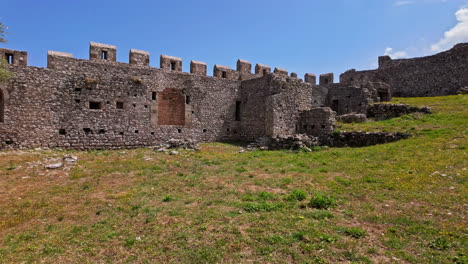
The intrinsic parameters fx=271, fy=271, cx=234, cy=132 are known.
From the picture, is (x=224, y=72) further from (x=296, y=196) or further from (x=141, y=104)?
(x=296, y=196)

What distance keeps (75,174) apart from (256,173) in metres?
8.32

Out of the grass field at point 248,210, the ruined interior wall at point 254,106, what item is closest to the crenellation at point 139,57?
the ruined interior wall at point 254,106

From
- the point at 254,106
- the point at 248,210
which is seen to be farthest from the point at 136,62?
the point at 248,210

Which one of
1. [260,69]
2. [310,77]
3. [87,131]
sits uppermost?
[310,77]

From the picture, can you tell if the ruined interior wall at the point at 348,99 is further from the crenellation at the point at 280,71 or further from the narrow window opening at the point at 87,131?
the narrow window opening at the point at 87,131

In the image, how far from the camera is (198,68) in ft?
79.8

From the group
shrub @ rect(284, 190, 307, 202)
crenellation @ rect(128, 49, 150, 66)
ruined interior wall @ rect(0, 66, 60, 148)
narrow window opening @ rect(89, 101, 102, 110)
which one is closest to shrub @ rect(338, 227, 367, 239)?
shrub @ rect(284, 190, 307, 202)

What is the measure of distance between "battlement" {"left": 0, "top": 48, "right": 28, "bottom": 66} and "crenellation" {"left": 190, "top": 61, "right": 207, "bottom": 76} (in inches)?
464

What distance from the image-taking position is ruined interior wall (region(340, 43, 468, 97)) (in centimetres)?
3177

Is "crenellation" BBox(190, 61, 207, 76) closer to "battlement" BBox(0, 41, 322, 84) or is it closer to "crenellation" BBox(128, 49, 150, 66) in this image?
"battlement" BBox(0, 41, 322, 84)

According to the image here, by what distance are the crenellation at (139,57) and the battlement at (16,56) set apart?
664 centimetres

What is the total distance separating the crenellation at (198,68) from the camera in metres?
24.1

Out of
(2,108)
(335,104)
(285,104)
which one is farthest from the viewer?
(335,104)

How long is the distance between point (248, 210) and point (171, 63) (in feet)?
60.7
